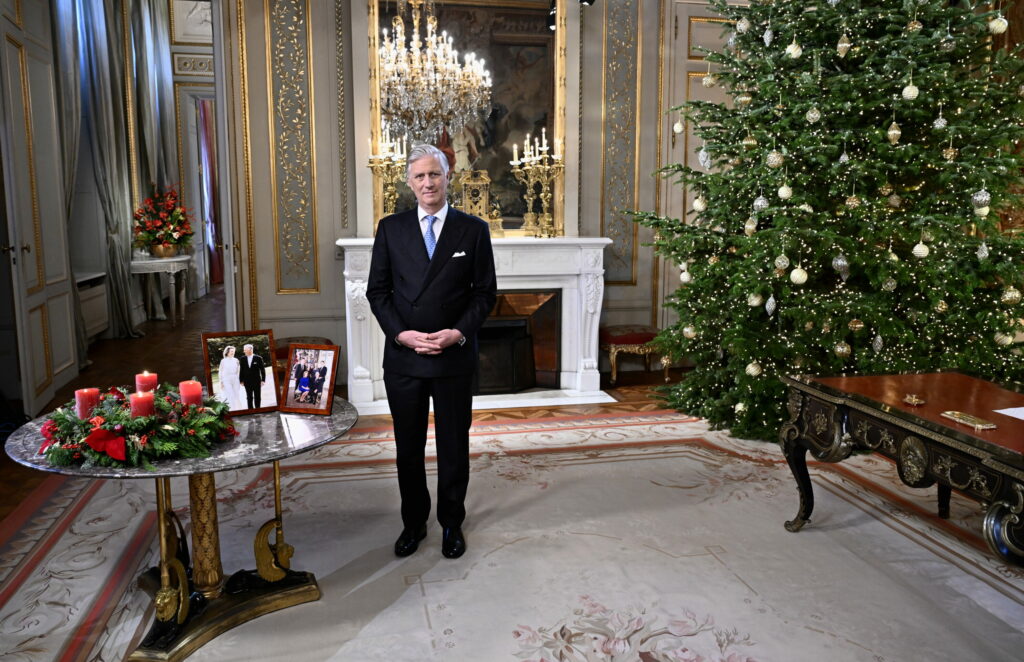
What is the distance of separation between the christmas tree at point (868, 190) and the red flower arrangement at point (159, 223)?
21.1 ft

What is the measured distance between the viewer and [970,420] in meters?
2.38

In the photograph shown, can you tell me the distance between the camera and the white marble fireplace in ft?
17.3

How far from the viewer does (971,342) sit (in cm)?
418

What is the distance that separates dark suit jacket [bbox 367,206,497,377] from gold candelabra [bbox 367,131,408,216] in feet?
8.95

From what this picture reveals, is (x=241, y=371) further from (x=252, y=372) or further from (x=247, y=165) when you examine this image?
(x=247, y=165)

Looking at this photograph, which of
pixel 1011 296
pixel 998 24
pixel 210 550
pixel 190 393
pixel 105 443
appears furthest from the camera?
pixel 1011 296

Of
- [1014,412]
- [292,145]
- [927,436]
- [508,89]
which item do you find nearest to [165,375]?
[292,145]

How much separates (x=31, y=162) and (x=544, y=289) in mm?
3580

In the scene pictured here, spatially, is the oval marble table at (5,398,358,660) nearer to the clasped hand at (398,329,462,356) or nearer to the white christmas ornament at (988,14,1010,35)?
the clasped hand at (398,329,462,356)

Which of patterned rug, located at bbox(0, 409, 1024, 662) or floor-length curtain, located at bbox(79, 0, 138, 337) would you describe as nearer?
patterned rug, located at bbox(0, 409, 1024, 662)

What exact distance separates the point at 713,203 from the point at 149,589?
346 centimetres

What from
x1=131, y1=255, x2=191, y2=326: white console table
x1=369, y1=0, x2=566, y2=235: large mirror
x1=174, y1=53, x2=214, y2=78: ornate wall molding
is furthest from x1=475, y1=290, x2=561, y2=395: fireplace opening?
x1=174, y1=53, x2=214, y2=78: ornate wall molding

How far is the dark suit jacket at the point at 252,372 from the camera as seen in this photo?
2.64 meters

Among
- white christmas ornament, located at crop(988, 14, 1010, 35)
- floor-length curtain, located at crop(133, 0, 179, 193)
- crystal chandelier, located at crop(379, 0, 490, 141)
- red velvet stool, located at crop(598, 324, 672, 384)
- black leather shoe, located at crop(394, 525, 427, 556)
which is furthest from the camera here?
floor-length curtain, located at crop(133, 0, 179, 193)
